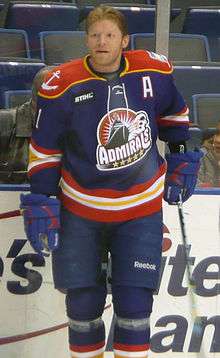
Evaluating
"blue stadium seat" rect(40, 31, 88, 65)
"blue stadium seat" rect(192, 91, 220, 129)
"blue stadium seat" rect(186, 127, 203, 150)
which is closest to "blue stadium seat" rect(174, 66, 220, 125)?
"blue stadium seat" rect(192, 91, 220, 129)

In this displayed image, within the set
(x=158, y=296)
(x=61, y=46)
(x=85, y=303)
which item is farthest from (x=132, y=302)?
(x=61, y=46)

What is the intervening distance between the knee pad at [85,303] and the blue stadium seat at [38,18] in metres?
1.24

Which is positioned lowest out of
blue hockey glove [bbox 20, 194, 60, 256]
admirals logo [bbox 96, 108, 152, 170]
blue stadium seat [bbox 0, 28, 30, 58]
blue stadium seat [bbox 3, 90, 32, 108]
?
blue hockey glove [bbox 20, 194, 60, 256]

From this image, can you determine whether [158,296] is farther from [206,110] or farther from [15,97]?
[15,97]

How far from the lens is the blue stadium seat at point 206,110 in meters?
4.60

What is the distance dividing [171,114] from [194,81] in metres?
0.67

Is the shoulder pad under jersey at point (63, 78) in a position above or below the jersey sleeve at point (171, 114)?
above

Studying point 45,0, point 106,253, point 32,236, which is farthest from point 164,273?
point 45,0

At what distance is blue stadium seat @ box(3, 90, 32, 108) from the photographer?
4.48 m

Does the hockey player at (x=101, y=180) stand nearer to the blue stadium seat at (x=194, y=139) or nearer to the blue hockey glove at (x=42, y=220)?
the blue hockey glove at (x=42, y=220)

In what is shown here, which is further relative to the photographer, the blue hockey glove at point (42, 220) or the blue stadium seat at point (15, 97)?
the blue stadium seat at point (15, 97)

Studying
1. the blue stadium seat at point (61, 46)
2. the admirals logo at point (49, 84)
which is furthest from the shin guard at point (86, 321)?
the blue stadium seat at point (61, 46)

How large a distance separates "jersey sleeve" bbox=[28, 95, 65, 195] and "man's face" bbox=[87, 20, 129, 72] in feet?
0.66

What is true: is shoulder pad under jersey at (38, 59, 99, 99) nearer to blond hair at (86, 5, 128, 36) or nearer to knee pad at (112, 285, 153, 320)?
blond hair at (86, 5, 128, 36)
